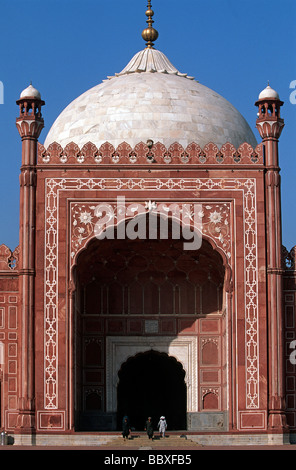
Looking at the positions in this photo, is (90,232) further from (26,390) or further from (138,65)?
(138,65)

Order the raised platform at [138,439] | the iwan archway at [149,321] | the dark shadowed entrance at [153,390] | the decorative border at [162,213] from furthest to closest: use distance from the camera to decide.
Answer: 1. the dark shadowed entrance at [153,390]
2. the iwan archway at [149,321]
3. the decorative border at [162,213]
4. the raised platform at [138,439]

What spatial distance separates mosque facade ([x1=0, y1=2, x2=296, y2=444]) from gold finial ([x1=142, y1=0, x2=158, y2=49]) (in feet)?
12.2

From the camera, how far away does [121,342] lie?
92.3 feet

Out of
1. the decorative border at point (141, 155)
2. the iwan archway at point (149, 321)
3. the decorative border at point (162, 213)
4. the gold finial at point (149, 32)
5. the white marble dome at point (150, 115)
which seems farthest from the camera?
the gold finial at point (149, 32)

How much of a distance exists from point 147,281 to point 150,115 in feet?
11.7

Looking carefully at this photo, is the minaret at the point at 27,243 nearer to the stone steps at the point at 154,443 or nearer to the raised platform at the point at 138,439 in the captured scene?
the raised platform at the point at 138,439

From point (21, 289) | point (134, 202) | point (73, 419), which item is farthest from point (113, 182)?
point (73, 419)

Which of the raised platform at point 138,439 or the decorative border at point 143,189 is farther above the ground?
the decorative border at point 143,189

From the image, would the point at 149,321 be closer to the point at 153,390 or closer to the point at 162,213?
the point at 153,390

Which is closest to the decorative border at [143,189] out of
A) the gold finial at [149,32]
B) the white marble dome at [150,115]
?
the white marble dome at [150,115]

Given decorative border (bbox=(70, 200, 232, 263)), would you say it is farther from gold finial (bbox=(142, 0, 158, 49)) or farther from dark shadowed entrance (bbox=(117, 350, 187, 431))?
gold finial (bbox=(142, 0, 158, 49))

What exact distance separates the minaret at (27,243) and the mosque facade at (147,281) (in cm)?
3

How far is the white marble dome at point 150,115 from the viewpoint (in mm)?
28922
